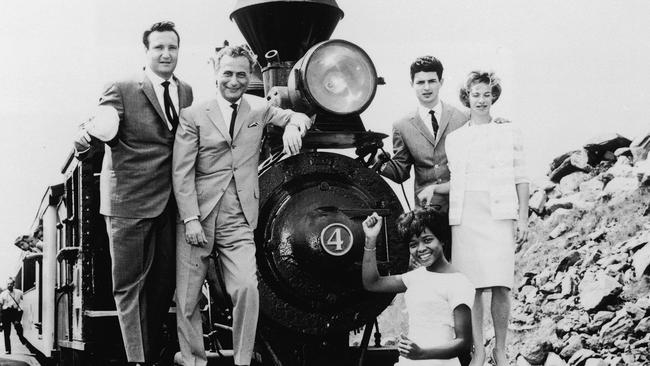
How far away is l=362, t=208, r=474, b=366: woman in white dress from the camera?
343 centimetres

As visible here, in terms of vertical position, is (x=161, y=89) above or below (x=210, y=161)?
above

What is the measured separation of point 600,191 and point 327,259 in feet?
28.8

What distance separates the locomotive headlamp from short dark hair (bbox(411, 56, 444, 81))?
0.24 metres

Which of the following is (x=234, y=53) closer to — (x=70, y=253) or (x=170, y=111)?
(x=170, y=111)

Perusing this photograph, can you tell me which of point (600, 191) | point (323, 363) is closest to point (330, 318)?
point (323, 363)

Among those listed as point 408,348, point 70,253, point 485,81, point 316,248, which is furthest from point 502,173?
point 70,253

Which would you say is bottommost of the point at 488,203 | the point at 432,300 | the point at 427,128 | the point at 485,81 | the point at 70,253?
A: the point at 70,253

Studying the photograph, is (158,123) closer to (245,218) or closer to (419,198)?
(245,218)

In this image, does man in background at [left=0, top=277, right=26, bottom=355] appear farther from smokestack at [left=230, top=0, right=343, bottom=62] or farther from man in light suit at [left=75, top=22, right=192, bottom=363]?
man in light suit at [left=75, top=22, right=192, bottom=363]

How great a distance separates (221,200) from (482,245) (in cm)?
128

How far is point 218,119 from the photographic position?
4.06m

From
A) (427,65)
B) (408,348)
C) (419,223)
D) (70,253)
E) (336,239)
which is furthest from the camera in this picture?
(70,253)

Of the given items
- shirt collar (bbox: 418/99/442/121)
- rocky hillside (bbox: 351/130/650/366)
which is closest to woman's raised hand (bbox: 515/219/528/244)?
shirt collar (bbox: 418/99/442/121)

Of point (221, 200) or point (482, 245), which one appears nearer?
point (221, 200)
